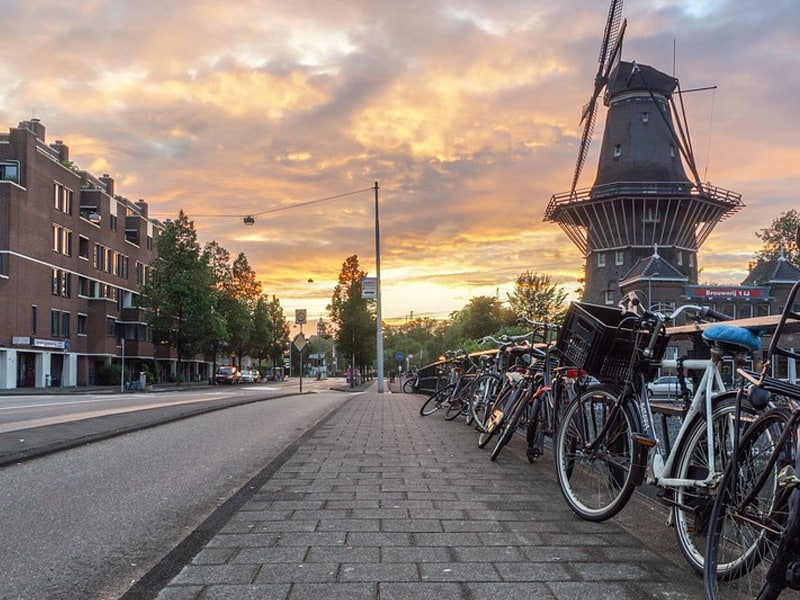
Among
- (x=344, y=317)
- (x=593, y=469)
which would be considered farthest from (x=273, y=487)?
(x=344, y=317)

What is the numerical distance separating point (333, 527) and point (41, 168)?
4855 centimetres

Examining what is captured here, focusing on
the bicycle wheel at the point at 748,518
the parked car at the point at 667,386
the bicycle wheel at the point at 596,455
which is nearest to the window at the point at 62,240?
the bicycle wheel at the point at 596,455

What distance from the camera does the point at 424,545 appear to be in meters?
3.87

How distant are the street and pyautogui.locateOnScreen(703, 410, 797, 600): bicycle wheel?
2.62 metres

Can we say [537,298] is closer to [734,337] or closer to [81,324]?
[81,324]

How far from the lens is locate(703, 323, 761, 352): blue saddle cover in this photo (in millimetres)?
3150

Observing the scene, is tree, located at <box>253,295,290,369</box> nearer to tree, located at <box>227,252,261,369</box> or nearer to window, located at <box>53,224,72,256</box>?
tree, located at <box>227,252,261,369</box>

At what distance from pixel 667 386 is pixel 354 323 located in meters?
49.9

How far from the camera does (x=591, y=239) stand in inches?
2344

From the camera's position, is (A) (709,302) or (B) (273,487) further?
(A) (709,302)

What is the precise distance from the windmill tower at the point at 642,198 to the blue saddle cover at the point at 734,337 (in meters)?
54.1

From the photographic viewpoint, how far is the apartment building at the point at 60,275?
43.0 metres

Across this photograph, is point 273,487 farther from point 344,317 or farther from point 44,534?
point 344,317

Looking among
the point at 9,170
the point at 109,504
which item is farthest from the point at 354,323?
the point at 109,504
